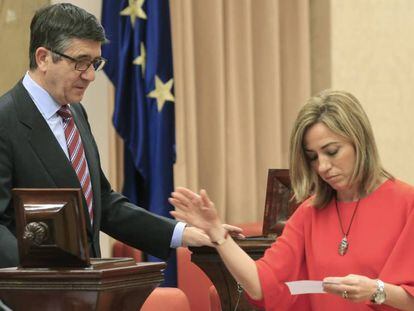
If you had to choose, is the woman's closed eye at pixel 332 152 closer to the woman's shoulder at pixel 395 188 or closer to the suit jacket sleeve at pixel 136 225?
the woman's shoulder at pixel 395 188

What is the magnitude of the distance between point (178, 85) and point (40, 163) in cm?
276

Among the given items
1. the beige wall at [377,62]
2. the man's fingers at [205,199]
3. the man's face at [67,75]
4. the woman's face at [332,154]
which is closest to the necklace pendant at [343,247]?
the woman's face at [332,154]

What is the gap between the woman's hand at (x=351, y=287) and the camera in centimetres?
262

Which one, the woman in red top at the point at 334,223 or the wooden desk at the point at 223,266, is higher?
the woman in red top at the point at 334,223

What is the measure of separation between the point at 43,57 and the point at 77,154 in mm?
376

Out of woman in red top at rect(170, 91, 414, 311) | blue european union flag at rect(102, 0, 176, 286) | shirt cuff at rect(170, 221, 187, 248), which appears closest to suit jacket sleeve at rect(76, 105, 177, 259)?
shirt cuff at rect(170, 221, 187, 248)

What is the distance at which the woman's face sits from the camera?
2.85m

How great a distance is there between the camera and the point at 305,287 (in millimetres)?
2693

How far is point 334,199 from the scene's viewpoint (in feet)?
9.89

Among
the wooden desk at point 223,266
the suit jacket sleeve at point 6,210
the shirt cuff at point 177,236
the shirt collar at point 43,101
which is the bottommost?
the wooden desk at point 223,266

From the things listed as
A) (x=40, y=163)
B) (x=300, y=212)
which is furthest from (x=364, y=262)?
(x=40, y=163)

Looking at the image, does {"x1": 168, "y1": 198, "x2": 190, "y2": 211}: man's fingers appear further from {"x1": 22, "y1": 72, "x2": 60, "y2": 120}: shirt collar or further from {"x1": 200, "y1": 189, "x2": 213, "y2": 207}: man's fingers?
{"x1": 22, "y1": 72, "x2": 60, "y2": 120}: shirt collar

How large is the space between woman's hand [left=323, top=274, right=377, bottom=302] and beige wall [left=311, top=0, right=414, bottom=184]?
399 cm

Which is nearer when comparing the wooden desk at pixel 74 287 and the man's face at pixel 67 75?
the wooden desk at pixel 74 287
